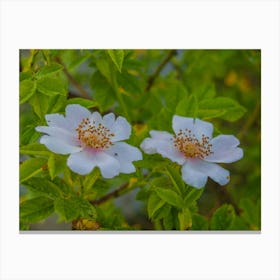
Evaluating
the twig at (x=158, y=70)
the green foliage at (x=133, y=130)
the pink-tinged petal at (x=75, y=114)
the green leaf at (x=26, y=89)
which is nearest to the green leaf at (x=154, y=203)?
the green foliage at (x=133, y=130)

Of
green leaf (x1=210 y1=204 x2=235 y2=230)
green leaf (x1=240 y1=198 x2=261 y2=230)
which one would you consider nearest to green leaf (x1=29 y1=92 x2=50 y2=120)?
green leaf (x1=210 y1=204 x2=235 y2=230)

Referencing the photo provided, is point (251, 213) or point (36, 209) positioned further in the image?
point (251, 213)

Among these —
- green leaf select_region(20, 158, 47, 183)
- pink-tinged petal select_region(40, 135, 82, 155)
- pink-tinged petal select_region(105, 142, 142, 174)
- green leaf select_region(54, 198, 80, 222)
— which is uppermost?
pink-tinged petal select_region(40, 135, 82, 155)

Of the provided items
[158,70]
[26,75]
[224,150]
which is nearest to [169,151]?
[224,150]

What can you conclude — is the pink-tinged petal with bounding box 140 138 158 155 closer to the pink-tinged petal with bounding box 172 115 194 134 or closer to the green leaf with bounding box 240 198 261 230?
the pink-tinged petal with bounding box 172 115 194 134

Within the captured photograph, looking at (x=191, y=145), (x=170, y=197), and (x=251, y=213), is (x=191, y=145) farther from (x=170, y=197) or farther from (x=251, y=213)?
(x=251, y=213)

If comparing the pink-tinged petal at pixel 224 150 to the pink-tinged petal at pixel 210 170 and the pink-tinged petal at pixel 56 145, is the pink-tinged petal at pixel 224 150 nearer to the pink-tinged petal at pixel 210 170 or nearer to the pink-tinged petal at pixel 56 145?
the pink-tinged petal at pixel 210 170

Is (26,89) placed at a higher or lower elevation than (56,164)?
higher
